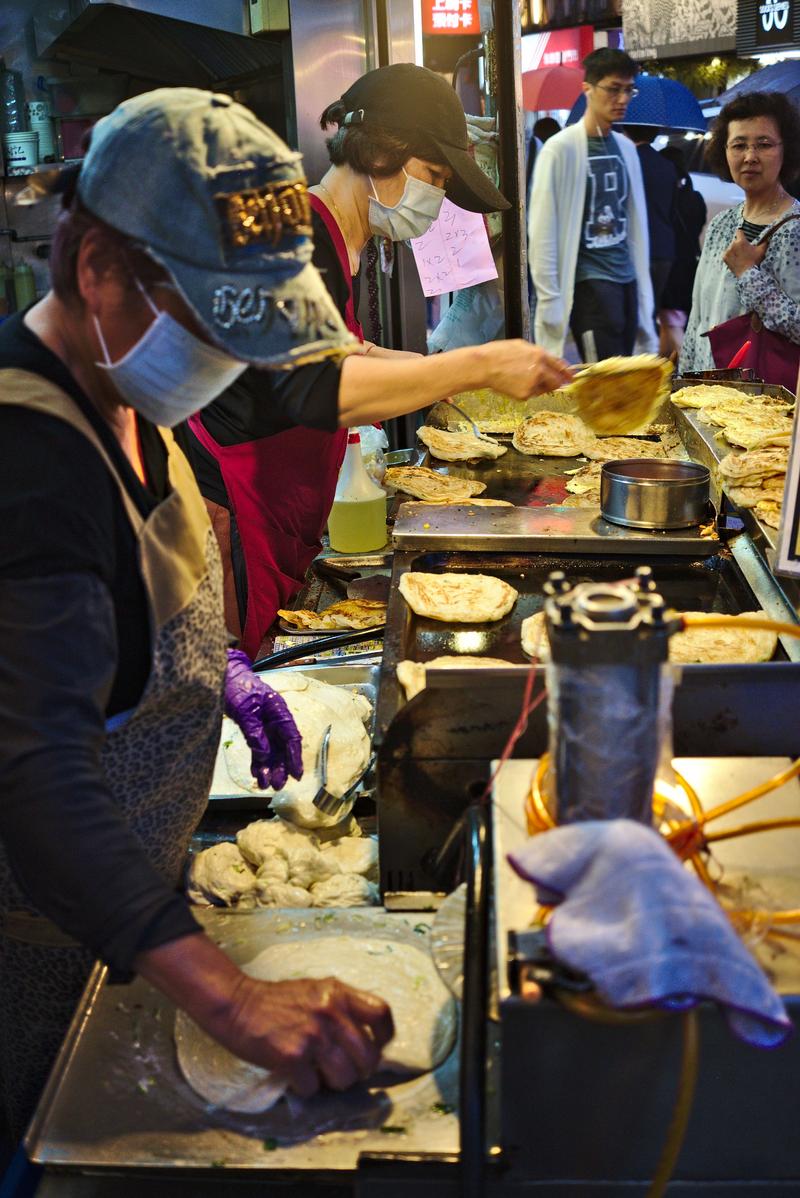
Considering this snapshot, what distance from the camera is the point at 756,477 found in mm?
3176

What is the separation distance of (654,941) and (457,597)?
1.86m

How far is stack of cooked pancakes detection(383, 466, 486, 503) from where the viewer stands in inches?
151

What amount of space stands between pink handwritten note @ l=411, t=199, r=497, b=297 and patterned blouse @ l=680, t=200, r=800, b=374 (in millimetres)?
1329

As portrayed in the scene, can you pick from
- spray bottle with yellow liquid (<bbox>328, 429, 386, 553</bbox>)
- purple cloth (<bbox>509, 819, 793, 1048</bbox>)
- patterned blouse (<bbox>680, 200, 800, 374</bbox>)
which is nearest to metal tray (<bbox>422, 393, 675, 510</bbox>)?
spray bottle with yellow liquid (<bbox>328, 429, 386, 553</bbox>)

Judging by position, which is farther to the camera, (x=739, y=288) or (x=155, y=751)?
(x=739, y=288)

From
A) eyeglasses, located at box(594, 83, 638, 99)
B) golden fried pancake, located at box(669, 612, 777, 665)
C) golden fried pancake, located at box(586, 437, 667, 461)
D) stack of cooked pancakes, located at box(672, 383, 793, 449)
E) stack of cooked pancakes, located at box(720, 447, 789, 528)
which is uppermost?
eyeglasses, located at box(594, 83, 638, 99)

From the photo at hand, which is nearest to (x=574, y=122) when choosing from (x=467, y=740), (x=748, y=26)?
(x=748, y=26)

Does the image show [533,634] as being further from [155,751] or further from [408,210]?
[408,210]

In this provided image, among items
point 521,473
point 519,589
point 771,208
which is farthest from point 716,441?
point 771,208

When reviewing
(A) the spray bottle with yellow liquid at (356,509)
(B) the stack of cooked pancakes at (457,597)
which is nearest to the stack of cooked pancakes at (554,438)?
(A) the spray bottle with yellow liquid at (356,509)

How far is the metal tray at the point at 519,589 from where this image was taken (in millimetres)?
2600

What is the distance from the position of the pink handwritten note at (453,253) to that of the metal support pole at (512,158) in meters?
0.42

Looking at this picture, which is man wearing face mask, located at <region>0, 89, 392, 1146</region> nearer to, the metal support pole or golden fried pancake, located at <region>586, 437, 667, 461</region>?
golden fried pancake, located at <region>586, 437, 667, 461</region>

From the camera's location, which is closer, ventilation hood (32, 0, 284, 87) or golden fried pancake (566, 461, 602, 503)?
golden fried pancake (566, 461, 602, 503)
